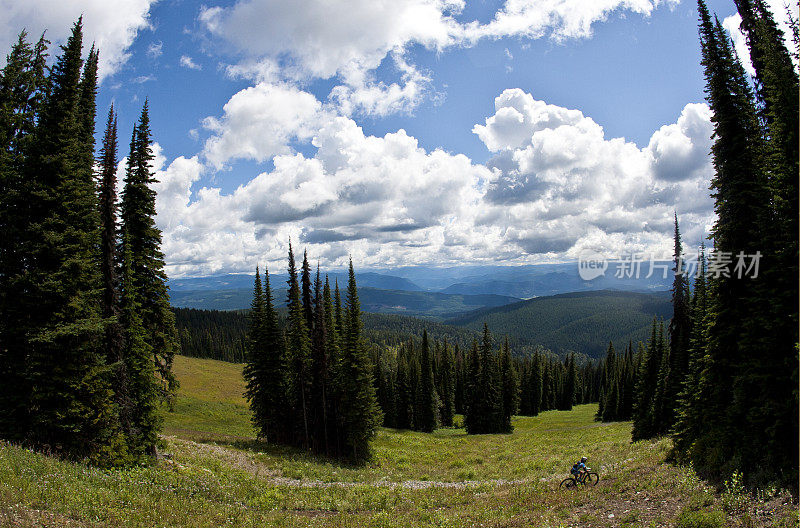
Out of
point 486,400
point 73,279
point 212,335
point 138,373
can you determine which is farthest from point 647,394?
point 212,335

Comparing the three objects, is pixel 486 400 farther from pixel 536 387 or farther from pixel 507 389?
pixel 536 387

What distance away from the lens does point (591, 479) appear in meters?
18.9

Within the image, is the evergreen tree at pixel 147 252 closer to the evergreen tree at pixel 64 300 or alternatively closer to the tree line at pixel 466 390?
the evergreen tree at pixel 64 300

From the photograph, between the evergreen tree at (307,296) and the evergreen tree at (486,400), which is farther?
the evergreen tree at (486,400)

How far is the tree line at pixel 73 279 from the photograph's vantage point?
1644cm

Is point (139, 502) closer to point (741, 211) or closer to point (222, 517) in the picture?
point (222, 517)

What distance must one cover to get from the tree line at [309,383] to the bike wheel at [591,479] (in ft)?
71.4

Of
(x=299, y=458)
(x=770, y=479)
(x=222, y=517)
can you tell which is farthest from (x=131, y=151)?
(x=770, y=479)

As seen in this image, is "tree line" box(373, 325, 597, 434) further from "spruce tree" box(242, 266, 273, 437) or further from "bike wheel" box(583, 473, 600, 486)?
"bike wheel" box(583, 473, 600, 486)

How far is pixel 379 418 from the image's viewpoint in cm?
3778

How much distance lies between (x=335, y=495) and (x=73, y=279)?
17.1 meters

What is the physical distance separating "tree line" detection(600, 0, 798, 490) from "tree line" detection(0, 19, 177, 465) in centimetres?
2689

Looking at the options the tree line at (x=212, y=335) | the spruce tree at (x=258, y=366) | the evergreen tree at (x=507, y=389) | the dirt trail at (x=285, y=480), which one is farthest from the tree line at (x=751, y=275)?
the tree line at (x=212, y=335)

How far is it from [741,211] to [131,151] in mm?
32431
